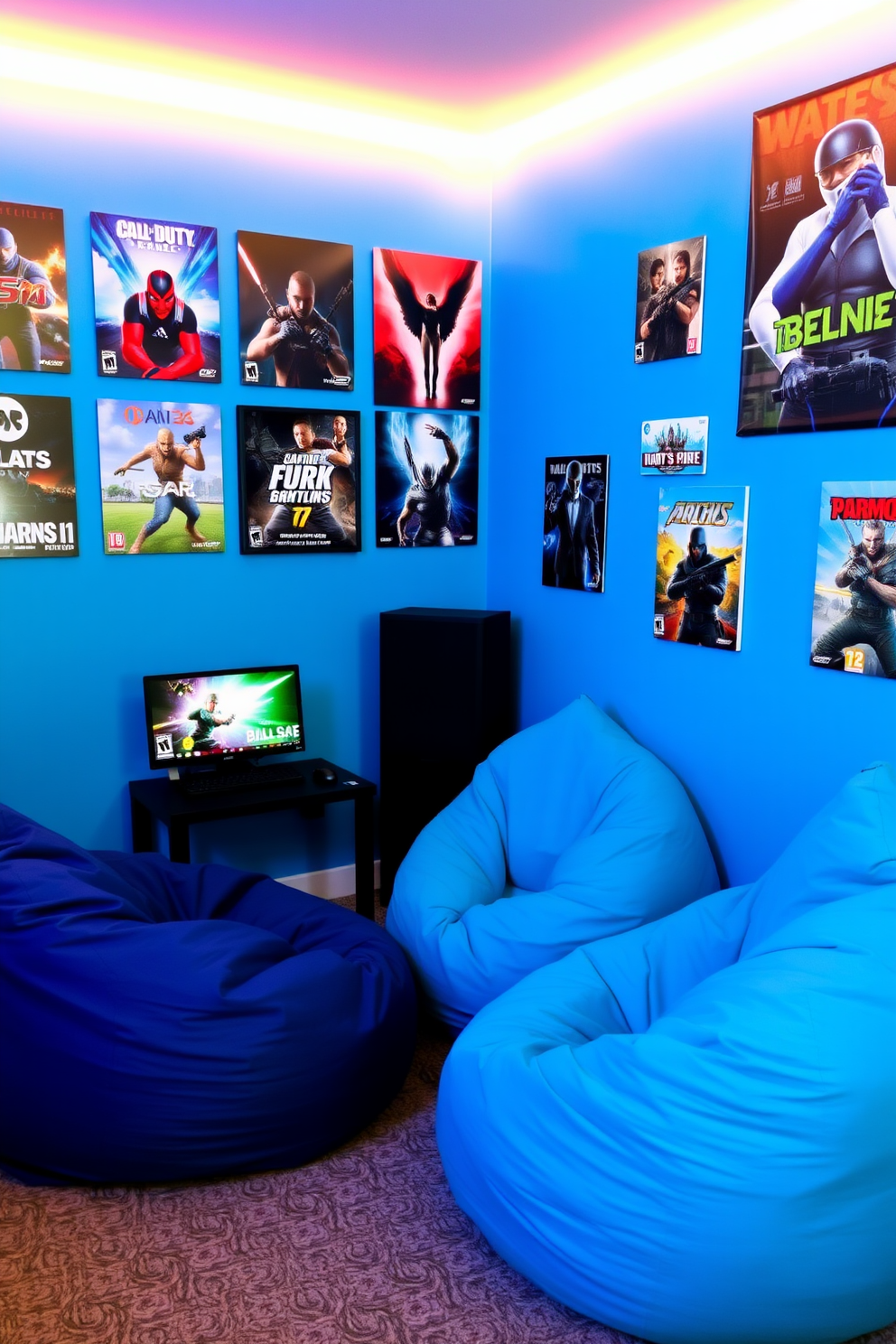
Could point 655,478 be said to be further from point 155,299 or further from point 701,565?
point 155,299

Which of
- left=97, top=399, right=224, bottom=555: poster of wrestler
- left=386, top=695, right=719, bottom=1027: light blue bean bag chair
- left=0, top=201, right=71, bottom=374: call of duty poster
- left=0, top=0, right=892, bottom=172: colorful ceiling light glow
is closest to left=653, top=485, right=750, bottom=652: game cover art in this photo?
left=386, top=695, right=719, bottom=1027: light blue bean bag chair

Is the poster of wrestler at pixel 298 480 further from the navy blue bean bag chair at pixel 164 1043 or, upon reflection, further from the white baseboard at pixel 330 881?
the navy blue bean bag chair at pixel 164 1043

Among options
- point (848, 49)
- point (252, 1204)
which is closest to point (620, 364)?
point (848, 49)

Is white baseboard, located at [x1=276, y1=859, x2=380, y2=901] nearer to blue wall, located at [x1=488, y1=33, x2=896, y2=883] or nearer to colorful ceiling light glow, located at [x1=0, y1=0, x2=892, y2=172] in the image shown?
blue wall, located at [x1=488, y1=33, x2=896, y2=883]

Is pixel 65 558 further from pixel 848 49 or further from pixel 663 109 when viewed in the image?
pixel 848 49

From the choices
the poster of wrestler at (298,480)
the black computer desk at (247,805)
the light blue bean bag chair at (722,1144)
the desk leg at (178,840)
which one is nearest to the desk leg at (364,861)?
the black computer desk at (247,805)

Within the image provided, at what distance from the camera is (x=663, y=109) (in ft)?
10.1

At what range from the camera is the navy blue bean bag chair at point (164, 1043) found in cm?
219

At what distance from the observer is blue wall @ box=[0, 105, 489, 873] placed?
326cm

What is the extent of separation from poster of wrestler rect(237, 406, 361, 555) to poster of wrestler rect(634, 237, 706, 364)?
3.68 feet

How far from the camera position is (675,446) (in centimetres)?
310

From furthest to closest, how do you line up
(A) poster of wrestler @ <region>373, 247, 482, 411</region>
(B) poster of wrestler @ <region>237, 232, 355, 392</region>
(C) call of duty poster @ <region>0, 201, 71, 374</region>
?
(A) poster of wrestler @ <region>373, 247, 482, 411</region>, (B) poster of wrestler @ <region>237, 232, 355, 392</region>, (C) call of duty poster @ <region>0, 201, 71, 374</region>

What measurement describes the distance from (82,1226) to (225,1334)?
0.46 metres

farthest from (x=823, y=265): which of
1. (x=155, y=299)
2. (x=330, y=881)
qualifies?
(x=330, y=881)
